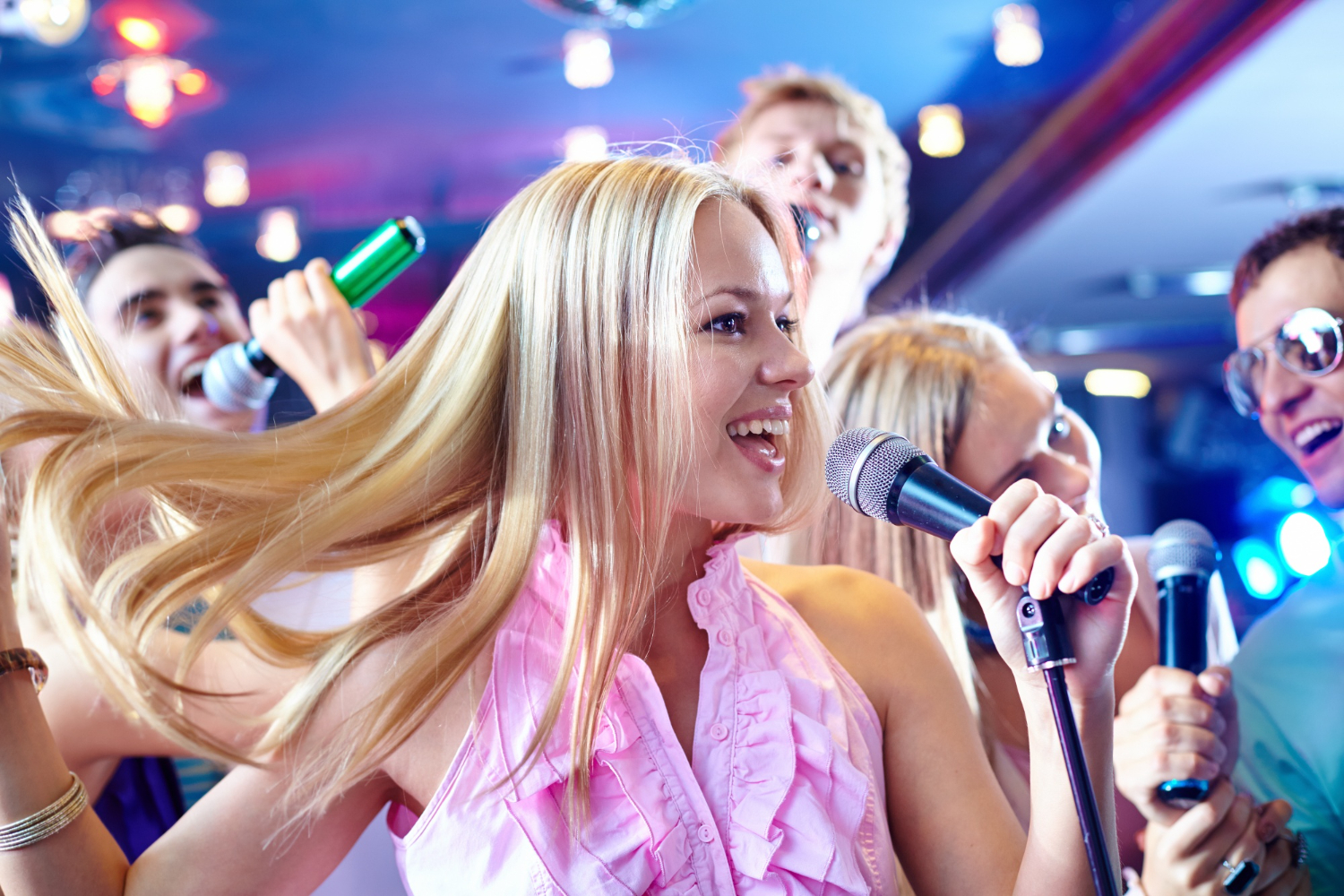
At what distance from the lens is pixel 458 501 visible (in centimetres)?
120

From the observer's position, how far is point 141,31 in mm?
4246

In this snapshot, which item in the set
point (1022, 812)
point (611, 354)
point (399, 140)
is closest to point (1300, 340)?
point (1022, 812)

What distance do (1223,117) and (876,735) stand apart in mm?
4280

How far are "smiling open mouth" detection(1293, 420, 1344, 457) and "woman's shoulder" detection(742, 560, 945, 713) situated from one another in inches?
24.6

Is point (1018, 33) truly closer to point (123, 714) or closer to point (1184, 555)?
point (1184, 555)

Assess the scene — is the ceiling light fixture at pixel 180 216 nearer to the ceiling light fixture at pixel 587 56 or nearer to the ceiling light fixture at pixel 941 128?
the ceiling light fixture at pixel 587 56

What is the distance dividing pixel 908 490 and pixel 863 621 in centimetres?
42

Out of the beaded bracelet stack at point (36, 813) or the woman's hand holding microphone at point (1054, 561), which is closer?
the woman's hand holding microphone at point (1054, 561)

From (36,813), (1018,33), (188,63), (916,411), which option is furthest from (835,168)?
(188,63)

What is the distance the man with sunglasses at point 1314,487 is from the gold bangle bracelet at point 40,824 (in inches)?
52.1

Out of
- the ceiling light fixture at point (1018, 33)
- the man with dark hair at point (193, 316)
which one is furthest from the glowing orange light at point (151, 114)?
the ceiling light fixture at point (1018, 33)

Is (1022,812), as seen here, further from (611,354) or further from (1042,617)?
(611,354)

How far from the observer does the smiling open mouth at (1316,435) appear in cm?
144

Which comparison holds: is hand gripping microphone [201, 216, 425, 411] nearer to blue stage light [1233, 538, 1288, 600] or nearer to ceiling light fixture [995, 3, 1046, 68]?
ceiling light fixture [995, 3, 1046, 68]
